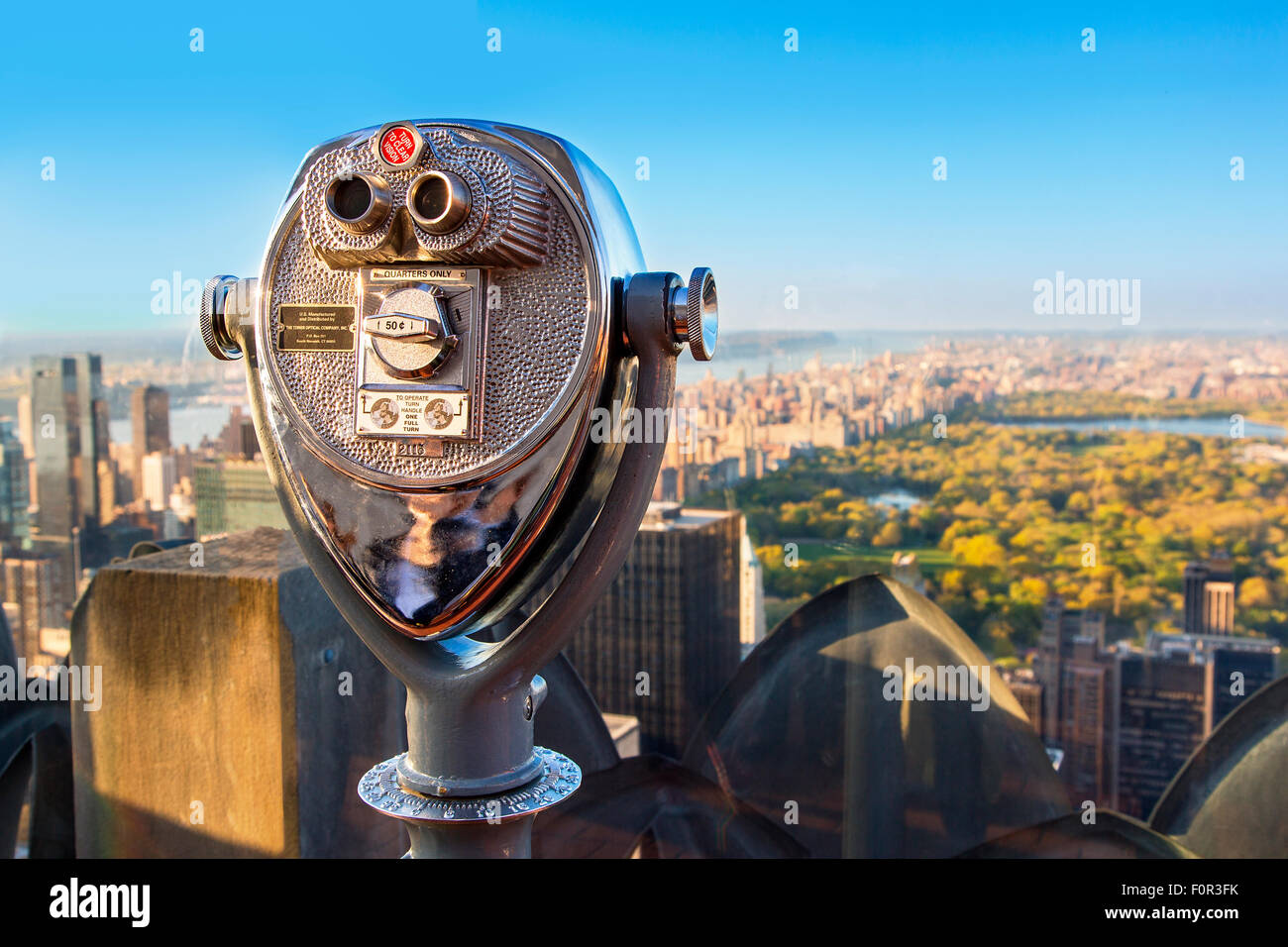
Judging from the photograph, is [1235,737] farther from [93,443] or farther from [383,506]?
[93,443]

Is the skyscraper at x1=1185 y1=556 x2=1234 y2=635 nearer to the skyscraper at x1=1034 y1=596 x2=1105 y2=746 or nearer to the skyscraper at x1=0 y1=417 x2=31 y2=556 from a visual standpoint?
the skyscraper at x1=1034 y1=596 x2=1105 y2=746

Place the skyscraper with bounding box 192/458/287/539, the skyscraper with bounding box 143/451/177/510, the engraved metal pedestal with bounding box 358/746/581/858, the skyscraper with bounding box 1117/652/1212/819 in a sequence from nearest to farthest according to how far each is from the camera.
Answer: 1. the engraved metal pedestal with bounding box 358/746/581/858
2. the skyscraper with bounding box 1117/652/1212/819
3. the skyscraper with bounding box 192/458/287/539
4. the skyscraper with bounding box 143/451/177/510

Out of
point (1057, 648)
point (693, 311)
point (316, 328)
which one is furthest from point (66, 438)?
point (1057, 648)

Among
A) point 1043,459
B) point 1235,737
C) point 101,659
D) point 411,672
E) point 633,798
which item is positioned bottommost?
point 633,798

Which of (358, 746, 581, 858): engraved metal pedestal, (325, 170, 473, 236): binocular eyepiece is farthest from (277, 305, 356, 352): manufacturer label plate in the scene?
(358, 746, 581, 858): engraved metal pedestal

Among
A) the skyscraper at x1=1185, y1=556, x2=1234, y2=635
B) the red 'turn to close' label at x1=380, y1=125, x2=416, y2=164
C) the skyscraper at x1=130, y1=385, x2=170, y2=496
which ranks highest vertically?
the red 'turn to close' label at x1=380, y1=125, x2=416, y2=164
